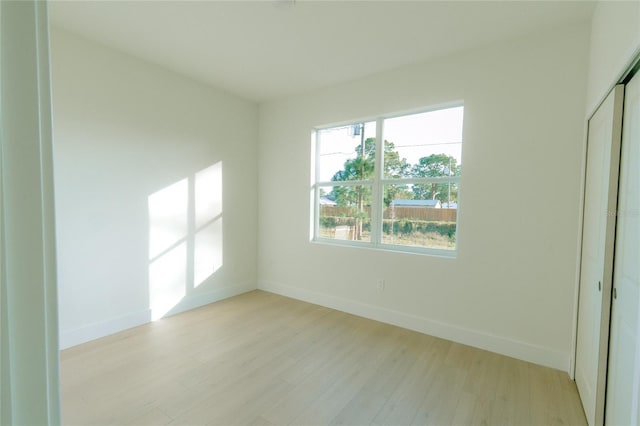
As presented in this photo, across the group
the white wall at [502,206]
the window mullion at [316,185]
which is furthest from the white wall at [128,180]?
the white wall at [502,206]

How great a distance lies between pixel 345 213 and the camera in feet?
12.3

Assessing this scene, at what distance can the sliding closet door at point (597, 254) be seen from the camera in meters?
1.60

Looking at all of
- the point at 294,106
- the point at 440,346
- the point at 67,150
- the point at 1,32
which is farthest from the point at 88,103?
the point at 440,346

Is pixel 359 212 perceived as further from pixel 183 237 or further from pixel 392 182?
pixel 183 237

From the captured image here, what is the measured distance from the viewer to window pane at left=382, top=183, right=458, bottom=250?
292 cm

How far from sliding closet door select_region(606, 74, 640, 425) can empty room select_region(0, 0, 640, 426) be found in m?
0.02

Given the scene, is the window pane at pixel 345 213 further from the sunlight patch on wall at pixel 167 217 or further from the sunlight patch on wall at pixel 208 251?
the sunlight patch on wall at pixel 167 217

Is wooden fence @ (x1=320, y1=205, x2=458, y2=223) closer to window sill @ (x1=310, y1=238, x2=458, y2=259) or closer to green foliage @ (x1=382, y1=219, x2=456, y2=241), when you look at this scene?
green foliage @ (x1=382, y1=219, x2=456, y2=241)

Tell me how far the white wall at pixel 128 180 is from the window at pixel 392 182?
55.3 inches

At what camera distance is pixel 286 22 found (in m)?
2.34

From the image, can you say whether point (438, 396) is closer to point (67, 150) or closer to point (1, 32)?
point (1, 32)

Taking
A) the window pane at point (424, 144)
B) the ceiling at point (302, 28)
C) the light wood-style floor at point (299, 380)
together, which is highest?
the ceiling at point (302, 28)

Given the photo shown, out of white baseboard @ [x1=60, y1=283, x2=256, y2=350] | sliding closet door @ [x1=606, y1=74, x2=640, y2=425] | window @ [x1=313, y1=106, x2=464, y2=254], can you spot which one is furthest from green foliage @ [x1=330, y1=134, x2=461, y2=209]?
white baseboard @ [x1=60, y1=283, x2=256, y2=350]

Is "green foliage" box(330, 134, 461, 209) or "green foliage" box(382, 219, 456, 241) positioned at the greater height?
"green foliage" box(330, 134, 461, 209)
